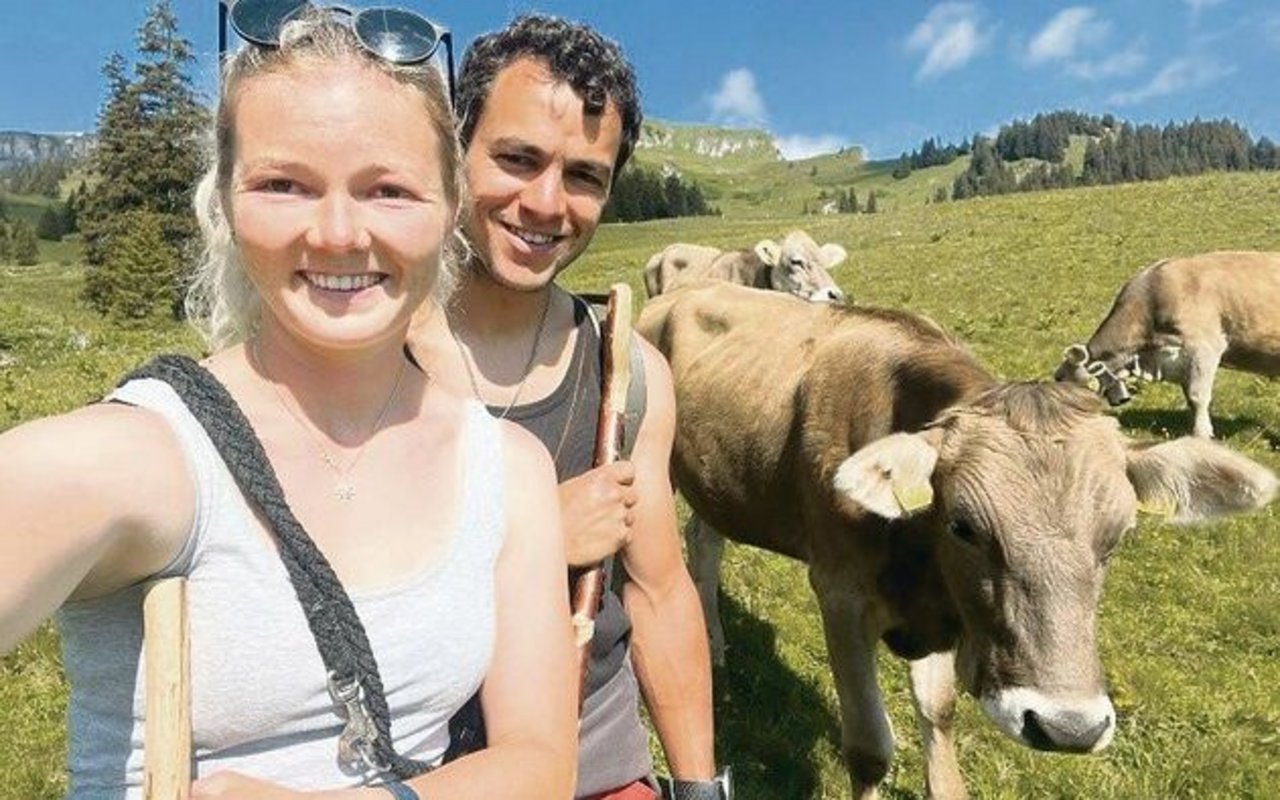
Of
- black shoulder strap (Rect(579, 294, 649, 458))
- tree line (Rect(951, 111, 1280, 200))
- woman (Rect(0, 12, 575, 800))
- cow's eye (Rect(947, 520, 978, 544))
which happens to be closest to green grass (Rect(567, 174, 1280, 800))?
cow's eye (Rect(947, 520, 978, 544))

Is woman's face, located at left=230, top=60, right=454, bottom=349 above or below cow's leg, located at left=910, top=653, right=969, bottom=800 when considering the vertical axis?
above

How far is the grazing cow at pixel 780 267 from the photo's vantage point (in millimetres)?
19625

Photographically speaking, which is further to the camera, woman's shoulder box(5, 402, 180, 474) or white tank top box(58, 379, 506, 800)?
white tank top box(58, 379, 506, 800)

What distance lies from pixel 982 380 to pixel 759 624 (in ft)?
11.6

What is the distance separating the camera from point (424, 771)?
5.41 feet

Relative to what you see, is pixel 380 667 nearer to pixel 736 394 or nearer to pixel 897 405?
pixel 897 405

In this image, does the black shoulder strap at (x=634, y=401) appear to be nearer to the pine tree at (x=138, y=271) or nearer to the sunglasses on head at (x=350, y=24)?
the sunglasses on head at (x=350, y=24)

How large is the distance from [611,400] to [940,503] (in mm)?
1860

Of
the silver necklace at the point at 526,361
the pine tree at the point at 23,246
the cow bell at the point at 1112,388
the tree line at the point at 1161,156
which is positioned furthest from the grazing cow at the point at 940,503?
the tree line at the point at 1161,156

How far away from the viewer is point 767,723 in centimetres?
616

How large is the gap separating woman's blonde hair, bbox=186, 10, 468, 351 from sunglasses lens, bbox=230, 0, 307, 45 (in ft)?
0.06

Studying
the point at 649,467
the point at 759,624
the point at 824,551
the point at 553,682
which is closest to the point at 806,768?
→ the point at 824,551

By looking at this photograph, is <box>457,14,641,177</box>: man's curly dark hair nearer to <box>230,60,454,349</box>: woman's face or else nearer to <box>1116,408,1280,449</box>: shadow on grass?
<box>230,60,454,349</box>: woman's face

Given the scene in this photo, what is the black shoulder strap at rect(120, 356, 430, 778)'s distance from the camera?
1476 mm
